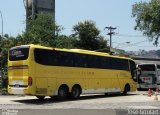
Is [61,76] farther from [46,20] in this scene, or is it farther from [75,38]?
[75,38]

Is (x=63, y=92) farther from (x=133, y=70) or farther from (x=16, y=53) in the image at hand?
(x=133, y=70)

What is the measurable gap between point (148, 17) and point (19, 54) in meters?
17.4

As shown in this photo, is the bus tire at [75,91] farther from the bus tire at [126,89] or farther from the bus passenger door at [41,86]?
the bus tire at [126,89]

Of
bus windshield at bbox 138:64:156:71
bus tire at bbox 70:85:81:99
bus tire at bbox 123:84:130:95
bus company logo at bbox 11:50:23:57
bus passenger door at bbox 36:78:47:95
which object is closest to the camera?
bus passenger door at bbox 36:78:47:95

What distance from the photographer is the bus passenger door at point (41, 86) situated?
24328 millimetres

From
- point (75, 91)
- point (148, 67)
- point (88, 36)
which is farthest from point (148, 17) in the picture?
point (88, 36)

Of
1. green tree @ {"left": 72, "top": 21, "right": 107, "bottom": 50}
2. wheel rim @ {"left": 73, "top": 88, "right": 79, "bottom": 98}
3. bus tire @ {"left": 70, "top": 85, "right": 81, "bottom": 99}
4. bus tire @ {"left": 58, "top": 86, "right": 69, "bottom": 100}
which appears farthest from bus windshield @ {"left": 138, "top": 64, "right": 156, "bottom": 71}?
green tree @ {"left": 72, "top": 21, "right": 107, "bottom": 50}

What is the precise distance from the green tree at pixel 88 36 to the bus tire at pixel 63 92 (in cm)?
3897

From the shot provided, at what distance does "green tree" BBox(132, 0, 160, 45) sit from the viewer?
3791 cm

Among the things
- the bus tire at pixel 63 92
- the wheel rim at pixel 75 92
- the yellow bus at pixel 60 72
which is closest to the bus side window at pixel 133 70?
the yellow bus at pixel 60 72

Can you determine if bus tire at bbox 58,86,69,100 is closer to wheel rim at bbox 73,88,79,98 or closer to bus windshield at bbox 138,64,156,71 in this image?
wheel rim at bbox 73,88,79,98

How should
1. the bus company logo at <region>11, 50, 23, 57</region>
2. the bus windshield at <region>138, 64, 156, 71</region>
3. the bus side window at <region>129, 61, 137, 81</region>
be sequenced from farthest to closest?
the bus windshield at <region>138, 64, 156, 71</region> < the bus side window at <region>129, 61, 137, 81</region> < the bus company logo at <region>11, 50, 23, 57</region>

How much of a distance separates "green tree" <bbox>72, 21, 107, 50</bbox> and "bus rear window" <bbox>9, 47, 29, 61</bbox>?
40285mm

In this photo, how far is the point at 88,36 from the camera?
220 feet
